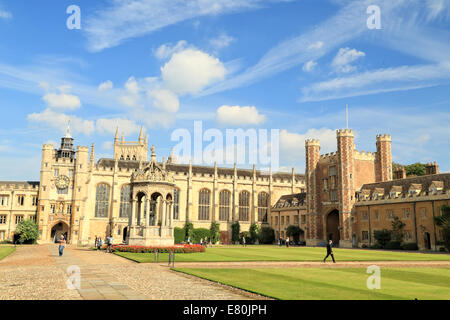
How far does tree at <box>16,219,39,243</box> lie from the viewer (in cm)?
5872

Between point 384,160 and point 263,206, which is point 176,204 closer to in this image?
point 263,206

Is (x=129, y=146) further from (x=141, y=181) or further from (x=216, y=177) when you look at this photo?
(x=141, y=181)

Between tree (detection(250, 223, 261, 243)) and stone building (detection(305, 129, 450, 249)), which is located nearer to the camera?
stone building (detection(305, 129, 450, 249))

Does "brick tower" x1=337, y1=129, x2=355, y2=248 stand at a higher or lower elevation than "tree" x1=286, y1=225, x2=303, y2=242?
higher

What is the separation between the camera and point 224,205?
75750 millimetres

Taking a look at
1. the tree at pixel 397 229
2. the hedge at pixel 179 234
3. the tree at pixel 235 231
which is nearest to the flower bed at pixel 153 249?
the tree at pixel 397 229

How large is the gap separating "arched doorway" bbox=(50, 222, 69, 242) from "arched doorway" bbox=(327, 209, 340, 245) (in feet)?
140

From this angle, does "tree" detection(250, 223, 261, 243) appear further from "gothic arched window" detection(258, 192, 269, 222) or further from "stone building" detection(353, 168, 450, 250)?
"stone building" detection(353, 168, 450, 250)

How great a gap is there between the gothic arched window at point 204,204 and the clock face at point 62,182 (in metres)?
23.2

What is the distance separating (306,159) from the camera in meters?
67.2

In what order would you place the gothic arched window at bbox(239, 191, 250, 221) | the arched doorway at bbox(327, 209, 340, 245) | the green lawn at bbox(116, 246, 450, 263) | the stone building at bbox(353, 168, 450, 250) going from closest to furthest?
the green lawn at bbox(116, 246, 450, 263) < the stone building at bbox(353, 168, 450, 250) < the arched doorway at bbox(327, 209, 340, 245) < the gothic arched window at bbox(239, 191, 250, 221)

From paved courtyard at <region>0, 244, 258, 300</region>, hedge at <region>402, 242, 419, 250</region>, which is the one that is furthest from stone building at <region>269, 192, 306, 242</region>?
paved courtyard at <region>0, 244, 258, 300</region>

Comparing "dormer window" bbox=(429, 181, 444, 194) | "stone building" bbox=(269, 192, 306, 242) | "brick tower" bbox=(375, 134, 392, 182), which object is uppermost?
"brick tower" bbox=(375, 134, 392, 182)
